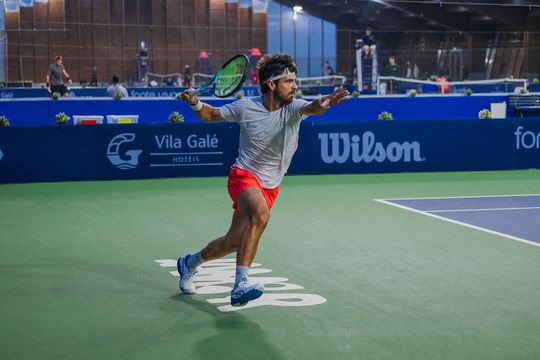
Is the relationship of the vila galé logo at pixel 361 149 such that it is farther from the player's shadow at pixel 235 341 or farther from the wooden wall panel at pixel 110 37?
the wooden wall panel at pixel 110 37

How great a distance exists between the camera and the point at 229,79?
7.11 metres

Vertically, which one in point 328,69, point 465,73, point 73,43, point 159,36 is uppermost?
point 159,36

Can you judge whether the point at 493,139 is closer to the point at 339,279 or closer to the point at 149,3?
the point at 339,279

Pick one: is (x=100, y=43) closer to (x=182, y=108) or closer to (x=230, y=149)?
(x=182, y=108)

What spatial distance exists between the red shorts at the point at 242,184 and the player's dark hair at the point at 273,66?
68 centimetres

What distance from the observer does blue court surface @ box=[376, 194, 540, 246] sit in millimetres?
10781

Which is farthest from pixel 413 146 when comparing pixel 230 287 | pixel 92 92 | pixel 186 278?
pixel 92 92

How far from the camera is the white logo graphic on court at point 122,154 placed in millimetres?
17016

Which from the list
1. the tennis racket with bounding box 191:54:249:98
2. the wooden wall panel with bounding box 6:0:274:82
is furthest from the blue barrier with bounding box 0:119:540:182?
the wooden wall panel with bounding box 6:0:274:82

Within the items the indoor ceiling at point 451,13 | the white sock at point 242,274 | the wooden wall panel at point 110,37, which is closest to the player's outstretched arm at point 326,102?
the white sock at point 242,274

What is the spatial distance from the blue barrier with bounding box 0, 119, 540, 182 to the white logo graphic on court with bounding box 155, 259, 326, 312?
8.33m

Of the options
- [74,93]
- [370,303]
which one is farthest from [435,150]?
[74,93]

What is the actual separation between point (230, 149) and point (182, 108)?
7.58 metres

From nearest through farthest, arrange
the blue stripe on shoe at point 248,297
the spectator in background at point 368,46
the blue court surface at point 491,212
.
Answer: the blue stripe on shoe at point 248,297 → the blue court surface at point 491,212 → the spectator in background at point 368,46
